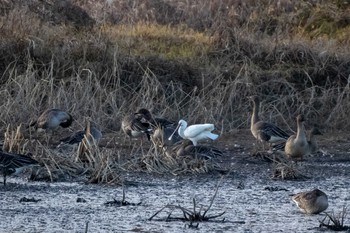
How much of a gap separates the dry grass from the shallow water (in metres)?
1.64

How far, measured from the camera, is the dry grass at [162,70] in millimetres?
16922

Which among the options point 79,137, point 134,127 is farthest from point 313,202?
point 134,127

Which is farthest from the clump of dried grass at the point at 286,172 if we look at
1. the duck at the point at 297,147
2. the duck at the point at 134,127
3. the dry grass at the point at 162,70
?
the duck at the point at 134,127

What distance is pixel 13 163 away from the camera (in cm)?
1216

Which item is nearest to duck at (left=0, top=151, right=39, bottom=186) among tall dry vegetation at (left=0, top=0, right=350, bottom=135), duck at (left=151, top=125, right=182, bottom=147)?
duck at (left=151, top=125, right=182, bottom=147)

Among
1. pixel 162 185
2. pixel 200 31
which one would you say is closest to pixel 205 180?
pixel 162 185

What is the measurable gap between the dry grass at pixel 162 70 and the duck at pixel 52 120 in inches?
10.4

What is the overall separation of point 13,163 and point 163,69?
22.9 feet

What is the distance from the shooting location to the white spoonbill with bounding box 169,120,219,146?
14.9 metres

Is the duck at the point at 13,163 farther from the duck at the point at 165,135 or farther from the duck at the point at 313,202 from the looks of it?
the duck at the point at 313,202

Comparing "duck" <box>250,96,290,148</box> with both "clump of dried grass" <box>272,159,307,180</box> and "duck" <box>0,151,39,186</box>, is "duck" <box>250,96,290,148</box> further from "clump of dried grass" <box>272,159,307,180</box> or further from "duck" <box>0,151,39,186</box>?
"duck" <box>0,151,39,186</box>

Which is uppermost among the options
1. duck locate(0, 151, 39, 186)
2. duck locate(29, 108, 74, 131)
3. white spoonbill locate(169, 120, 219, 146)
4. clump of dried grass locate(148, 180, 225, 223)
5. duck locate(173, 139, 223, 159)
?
Answer: clump of dried grass locate(148, 180, 225, 223)

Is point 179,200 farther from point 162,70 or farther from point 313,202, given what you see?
point 162,70

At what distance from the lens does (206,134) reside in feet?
49.4
